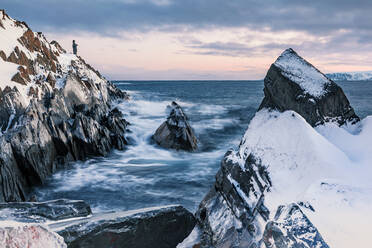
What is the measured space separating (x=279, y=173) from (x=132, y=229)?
3.36 m

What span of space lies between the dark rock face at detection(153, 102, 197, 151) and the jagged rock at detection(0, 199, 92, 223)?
12.2 meters

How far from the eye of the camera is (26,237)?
3.64 meters

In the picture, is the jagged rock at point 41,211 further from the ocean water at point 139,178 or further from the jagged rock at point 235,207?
the ocean water at point 139,178

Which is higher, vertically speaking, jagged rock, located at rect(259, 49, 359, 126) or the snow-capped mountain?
jagged rock, located at rect(259, 49, 359, 126)

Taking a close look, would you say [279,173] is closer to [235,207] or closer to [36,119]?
[235,207]

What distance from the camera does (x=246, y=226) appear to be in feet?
15.0

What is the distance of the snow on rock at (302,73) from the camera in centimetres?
703

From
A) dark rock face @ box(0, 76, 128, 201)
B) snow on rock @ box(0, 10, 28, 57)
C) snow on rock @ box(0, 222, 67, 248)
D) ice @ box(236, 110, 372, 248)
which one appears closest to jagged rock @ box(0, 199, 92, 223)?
snow on rock @ box(0, 222, 67, 248)

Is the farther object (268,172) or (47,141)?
(47,141)

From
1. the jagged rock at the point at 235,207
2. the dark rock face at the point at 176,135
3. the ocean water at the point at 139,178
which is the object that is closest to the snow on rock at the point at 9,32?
the ocean water at the point at 139,178

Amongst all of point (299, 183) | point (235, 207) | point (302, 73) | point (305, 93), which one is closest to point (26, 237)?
point (235, 207)

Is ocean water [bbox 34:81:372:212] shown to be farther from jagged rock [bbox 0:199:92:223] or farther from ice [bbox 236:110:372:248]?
ice [bbox 236:110:372:248]

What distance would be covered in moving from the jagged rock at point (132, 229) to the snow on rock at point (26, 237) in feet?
5.28

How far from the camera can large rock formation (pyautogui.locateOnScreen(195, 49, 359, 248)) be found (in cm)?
353
